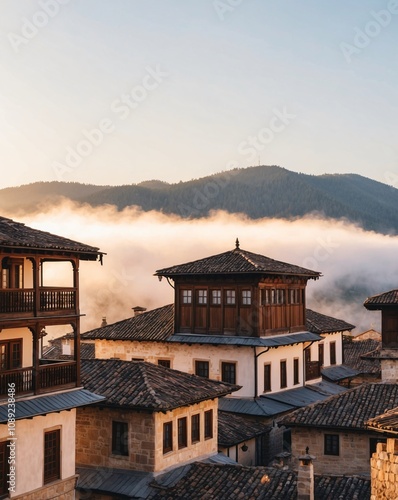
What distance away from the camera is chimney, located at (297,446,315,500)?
2334 centimetres

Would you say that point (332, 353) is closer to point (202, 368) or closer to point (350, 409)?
point (202, 368)

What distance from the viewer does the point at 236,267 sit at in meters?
40.8

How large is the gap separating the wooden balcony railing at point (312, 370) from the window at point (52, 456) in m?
23.9

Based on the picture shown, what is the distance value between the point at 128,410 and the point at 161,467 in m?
2.42

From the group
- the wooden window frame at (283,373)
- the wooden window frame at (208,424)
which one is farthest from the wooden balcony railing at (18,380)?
the wooden window frame at (283,373)

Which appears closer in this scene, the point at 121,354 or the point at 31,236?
the point at 31,236

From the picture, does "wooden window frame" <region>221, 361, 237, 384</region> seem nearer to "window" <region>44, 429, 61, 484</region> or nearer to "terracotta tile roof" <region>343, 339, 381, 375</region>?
"window" <region>44, 429, 61, 484</region>

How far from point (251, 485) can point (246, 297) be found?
16.2 metres

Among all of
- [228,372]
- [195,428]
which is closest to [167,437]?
[195,428]

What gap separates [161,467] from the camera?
27109mm

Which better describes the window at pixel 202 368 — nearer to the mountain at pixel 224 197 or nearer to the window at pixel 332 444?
the window at pixel 332 444

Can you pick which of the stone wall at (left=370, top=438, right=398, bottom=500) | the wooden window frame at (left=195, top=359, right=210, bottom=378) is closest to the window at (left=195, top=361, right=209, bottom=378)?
the wooden window frame at (left=195, top=359, right=210, bottom=378)

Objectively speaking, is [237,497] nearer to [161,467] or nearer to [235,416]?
[161,467]

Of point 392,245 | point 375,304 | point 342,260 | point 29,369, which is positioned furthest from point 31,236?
point 392,245
